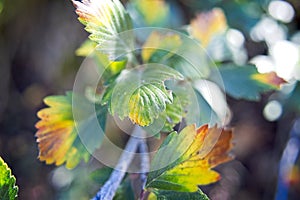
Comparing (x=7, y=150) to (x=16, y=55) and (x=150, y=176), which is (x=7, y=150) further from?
(x=150, y=176)

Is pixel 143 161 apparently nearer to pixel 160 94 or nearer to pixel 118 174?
pixel 118 174

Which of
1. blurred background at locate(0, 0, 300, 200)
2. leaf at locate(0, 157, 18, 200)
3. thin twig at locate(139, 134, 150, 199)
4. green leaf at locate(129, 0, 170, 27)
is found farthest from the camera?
blurred background at locate(0, 0, 300, 200)

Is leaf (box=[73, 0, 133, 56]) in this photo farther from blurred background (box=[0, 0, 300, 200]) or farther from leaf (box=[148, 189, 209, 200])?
blurred background (box=[0, 0, 300, 200])

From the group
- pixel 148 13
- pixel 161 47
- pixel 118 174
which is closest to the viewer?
pixel 118 174

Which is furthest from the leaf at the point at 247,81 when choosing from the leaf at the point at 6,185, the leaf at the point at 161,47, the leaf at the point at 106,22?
the leaf at the point at 6,185

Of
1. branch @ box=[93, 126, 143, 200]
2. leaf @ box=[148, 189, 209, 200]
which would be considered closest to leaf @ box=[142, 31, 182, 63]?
branch @ box=[93, 126, 143, 200]

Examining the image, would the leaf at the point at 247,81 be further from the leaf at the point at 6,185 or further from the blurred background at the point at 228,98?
the leaf at the point at 6,185

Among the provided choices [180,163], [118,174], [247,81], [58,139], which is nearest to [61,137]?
[58,139]

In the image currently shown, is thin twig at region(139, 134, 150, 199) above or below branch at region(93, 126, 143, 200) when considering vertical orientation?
below
